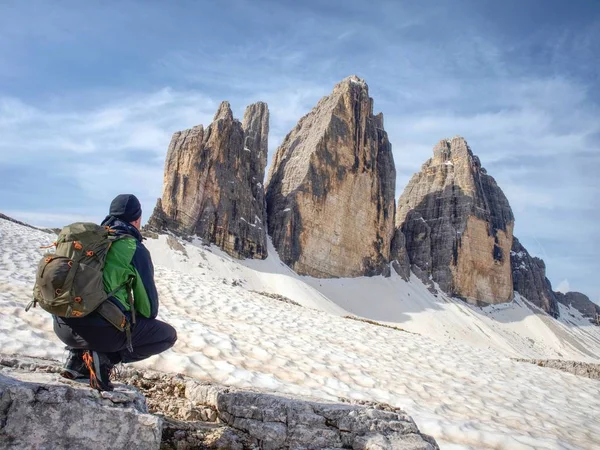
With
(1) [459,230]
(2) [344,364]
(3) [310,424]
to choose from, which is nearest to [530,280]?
(1) [459,230]

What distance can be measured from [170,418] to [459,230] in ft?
223

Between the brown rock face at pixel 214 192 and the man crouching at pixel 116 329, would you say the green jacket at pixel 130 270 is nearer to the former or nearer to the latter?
the man crouching at pixel 116 329

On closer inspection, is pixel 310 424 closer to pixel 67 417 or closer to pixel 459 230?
Result: pixel 67 417

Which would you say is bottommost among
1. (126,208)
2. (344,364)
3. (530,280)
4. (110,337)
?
(344,364)

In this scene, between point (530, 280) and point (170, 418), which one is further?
point (530, 280)

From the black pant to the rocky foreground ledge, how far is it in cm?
26

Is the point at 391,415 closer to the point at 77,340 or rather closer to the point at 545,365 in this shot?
the point at 77,340

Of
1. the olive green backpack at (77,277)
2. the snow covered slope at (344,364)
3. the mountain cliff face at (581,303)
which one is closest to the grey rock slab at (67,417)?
the olive green backpack at (77,277)

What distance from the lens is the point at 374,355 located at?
376 inches

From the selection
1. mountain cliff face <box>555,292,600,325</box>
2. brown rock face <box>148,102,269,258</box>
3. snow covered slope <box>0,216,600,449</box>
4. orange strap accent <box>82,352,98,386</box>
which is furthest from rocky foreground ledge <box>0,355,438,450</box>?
mountain cliff face <box>555,292,600,325</box>

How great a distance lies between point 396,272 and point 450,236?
1319 cm

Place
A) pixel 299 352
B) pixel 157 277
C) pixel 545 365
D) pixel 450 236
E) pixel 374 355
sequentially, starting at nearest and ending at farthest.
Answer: pixel 299 352
pixel 374 355
pixel 157 277
pixel 545 365
pixel 450 236

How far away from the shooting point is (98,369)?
3.18 m

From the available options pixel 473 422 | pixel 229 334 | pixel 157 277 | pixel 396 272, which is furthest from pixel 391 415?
pixel 396 272
